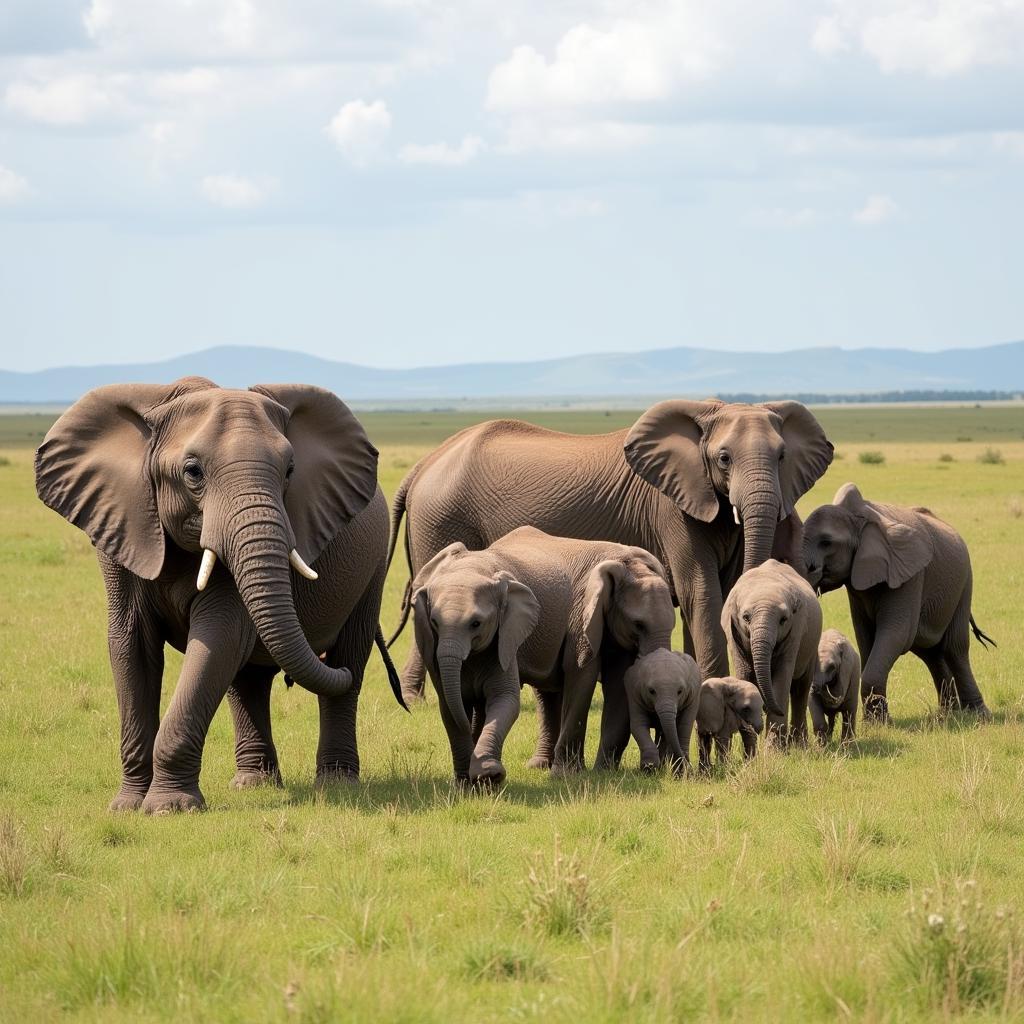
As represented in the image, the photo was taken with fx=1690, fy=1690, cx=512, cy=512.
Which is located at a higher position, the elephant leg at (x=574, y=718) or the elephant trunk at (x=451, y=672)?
the elephant trunk at (x=451, y=672)

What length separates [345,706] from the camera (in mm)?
11102

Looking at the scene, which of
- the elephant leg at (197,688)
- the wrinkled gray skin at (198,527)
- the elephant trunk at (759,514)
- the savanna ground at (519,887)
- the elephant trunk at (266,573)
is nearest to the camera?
the savanna ground at (519,887)

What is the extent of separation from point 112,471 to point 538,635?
2898 millimetres

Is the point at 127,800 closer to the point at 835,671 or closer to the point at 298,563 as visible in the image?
the point at 298,563

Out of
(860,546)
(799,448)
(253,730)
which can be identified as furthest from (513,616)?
(799,448)

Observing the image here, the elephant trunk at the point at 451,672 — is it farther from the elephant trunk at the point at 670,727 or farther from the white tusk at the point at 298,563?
the elephant trunk at the point at 670,727

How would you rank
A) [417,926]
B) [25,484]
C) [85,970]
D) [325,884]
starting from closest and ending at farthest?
1. [85,970]
2. [417,926]
3. [325,884]
4. [25,484]

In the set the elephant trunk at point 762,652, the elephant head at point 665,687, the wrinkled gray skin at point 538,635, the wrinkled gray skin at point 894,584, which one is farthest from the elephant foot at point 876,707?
the elephant head at point 665,687

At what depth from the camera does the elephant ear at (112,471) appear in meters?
9.63

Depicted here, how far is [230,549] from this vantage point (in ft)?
30.0

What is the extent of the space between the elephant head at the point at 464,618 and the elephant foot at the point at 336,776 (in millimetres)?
1089

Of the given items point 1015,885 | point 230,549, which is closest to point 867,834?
point 1015,885

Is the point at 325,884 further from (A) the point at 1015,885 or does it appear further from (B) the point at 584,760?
(B) the point at 584,760

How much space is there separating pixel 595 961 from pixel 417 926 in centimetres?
100
